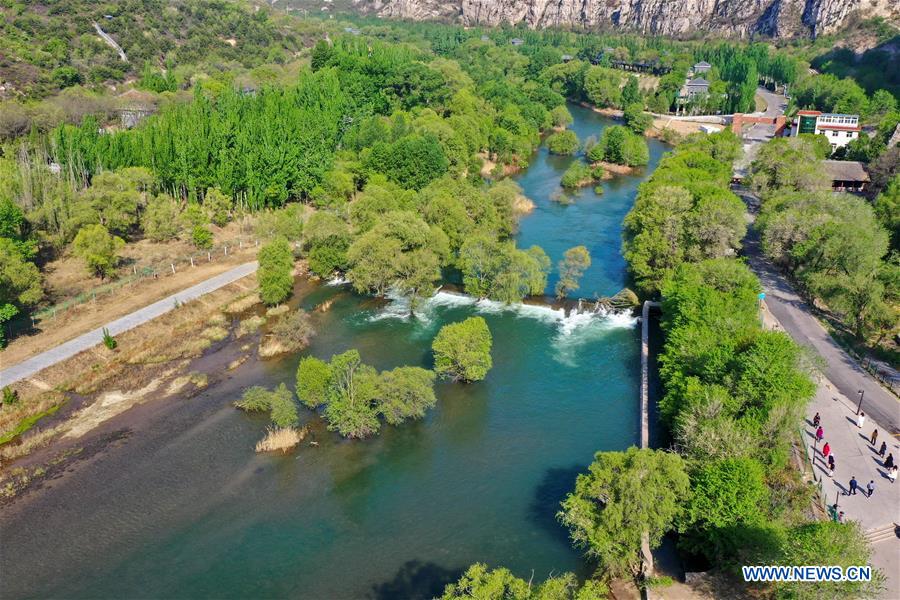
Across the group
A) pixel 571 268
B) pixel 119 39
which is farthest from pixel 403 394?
pixel 119 39

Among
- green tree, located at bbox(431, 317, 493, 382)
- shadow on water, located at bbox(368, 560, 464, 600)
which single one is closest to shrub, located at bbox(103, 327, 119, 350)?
green tree, located at bbox(431, 317, 493, 382)

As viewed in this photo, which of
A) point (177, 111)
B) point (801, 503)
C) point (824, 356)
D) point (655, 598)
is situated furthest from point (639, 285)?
point (177, 111)

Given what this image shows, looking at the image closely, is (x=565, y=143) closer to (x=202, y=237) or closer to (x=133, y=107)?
(x=202, y=237)

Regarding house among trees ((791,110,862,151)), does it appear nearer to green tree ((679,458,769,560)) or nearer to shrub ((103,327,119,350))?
green tree ((679,458,769,560))

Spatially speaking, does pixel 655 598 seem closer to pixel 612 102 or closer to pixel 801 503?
pixel 801 503

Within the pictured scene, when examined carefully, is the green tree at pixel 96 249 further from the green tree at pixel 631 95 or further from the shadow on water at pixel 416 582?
the green tree at pixel 631 95
